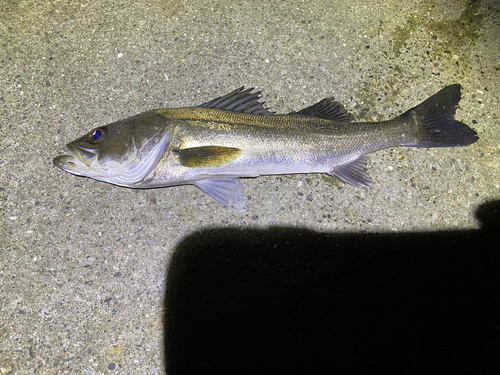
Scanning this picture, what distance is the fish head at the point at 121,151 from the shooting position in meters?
2.40

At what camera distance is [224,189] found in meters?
2.67

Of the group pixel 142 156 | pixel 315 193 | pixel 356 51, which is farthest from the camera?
pixel 356 51

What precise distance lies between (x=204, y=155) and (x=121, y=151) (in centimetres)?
70

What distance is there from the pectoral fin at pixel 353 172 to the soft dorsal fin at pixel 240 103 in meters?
0.87

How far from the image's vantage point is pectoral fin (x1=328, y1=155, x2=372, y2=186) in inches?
107

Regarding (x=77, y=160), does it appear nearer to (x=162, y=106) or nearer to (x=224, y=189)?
(x=162, y=106)

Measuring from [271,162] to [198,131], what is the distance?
0.69 m

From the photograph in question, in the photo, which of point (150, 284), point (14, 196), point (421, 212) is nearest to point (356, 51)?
point (421, 212)

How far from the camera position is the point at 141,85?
2920 millimetres

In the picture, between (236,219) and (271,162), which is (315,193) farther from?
(236,219)

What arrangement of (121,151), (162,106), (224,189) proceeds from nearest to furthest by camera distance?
(121,151)
(224,189)
(162,106)

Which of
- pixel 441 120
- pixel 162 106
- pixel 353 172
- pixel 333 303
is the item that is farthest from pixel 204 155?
pixel 441 120

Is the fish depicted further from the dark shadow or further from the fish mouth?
the dark shadow

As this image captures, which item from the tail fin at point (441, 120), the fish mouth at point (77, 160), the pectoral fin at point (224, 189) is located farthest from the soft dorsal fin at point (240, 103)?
the tail fin at point (441, 120)
